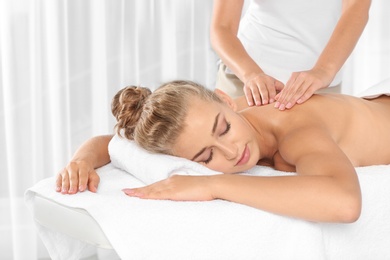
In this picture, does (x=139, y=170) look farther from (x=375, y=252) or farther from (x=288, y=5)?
(x=288, y=5)

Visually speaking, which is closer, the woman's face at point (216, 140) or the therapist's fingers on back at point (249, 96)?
the woman's face at point (216, 140)

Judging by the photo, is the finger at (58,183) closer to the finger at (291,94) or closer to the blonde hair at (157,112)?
the blonde hair at (157,112)

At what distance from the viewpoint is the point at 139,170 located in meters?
1.85

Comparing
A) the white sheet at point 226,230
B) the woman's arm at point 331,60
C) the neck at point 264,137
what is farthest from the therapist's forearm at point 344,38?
the white sheet at point 226,230

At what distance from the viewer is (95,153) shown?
199 cm

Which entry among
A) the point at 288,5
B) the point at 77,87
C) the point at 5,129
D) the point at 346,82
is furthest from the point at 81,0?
the point at 346,82

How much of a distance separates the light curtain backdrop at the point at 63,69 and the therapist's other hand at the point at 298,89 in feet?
4.49

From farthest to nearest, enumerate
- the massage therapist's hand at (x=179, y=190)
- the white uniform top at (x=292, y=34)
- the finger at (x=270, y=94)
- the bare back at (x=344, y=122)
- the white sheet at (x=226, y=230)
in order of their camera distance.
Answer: the white uniform top at (x=292, y=34)
the finger at (x=270, y=94)
the bare back at (x=344, y=122)
the massage therapist's hand at (x=179, y=190)
the white sheet at (x=226, y=230)

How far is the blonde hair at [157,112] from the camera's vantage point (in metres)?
1.80

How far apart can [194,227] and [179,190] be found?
15cm

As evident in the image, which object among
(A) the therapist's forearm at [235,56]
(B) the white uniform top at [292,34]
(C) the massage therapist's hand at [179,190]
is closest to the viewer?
(C) the massage therapist's hand at [179,190]

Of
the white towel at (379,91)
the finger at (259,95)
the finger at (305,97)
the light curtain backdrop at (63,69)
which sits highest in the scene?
the finger at (305,97)

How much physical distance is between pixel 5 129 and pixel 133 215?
175 centimetres

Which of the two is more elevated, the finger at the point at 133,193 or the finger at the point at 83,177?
the finger at the point at 133,193
